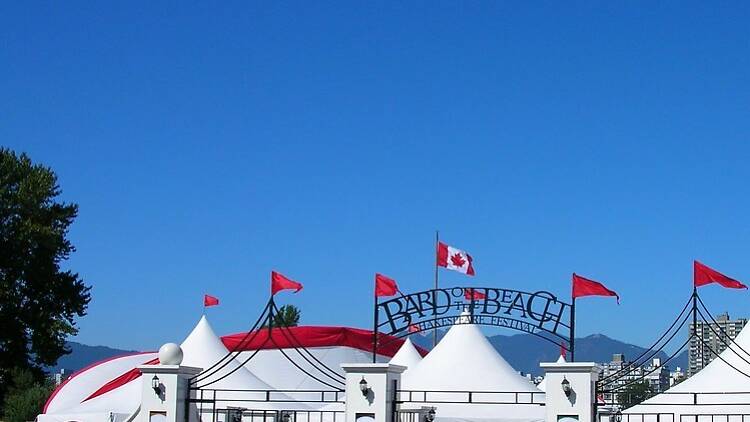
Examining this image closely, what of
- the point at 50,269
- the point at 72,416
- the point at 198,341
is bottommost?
the point at 72,416

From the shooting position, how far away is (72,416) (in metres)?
26.5

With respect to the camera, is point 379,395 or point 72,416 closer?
point 379,395

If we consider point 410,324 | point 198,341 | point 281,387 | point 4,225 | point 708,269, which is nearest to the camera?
point 708,269

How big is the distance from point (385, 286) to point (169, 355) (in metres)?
5.70

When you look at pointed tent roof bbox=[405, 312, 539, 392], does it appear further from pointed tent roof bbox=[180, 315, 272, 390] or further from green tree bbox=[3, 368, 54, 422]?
green tree bbox=[3, 368, 54, 422]

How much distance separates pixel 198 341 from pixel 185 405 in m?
11.8

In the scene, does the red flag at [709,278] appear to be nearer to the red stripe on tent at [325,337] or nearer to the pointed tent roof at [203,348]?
the pointed tent roof at [203,348]

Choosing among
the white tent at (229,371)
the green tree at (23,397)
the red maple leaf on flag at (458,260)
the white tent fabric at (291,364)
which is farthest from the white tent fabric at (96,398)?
the red maple leaf on flag at (458,260)

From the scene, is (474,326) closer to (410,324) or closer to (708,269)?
(410,324)

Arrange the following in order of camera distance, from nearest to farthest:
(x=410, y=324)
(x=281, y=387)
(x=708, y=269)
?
(x=708, y=269) < (x=410, y=324) < (x=281, y=387)

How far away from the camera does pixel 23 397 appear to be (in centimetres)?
3559

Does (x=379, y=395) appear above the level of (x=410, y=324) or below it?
below

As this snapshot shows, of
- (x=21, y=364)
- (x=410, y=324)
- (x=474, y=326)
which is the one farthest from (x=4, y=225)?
(x=410, y=324)

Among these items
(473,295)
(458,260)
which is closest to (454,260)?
(458,260)
